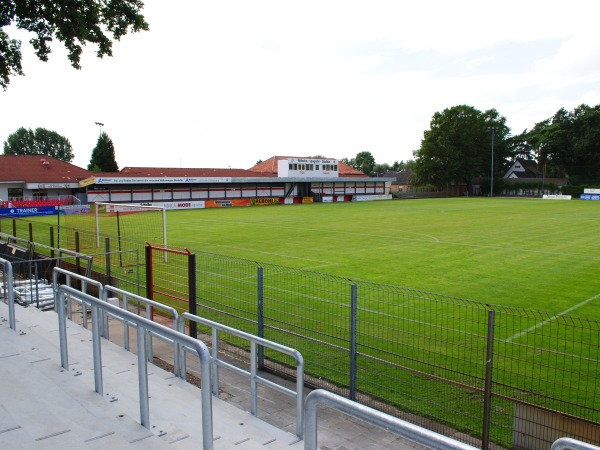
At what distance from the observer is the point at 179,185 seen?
5991 centimetres

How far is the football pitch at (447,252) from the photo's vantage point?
14.1 m

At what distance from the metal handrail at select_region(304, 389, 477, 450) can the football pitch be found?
10.4 meters

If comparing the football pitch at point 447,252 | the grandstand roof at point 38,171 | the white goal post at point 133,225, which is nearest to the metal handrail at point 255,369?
the football pitch at point 447,252

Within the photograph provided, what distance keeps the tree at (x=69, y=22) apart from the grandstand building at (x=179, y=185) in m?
33.3

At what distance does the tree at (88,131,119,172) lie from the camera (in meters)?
76.4

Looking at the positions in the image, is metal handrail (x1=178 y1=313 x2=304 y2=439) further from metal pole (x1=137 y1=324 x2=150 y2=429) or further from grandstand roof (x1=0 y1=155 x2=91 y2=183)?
grandstand roof (x1=0 y1=155 x2=91 y2=183)

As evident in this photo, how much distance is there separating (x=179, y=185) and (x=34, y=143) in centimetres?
6818

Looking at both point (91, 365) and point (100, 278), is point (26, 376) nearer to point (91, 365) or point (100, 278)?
point (91, 365)

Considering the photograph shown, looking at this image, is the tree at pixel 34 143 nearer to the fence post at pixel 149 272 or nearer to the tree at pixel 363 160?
the tree at pixel 363 160

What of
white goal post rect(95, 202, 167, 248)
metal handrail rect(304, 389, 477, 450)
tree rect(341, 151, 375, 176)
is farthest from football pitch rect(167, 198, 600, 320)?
tree rect(341, 151, 375, 176)

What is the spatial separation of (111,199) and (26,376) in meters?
51.2

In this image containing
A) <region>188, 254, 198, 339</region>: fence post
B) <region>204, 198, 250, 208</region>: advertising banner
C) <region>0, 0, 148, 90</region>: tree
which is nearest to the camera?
<region>188, 254, 198, 339</region>: fence post

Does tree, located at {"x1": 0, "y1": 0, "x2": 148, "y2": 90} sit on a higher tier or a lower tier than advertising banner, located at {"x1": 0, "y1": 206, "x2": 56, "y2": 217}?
higher

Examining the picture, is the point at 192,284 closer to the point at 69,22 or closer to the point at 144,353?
the point at 144,353
